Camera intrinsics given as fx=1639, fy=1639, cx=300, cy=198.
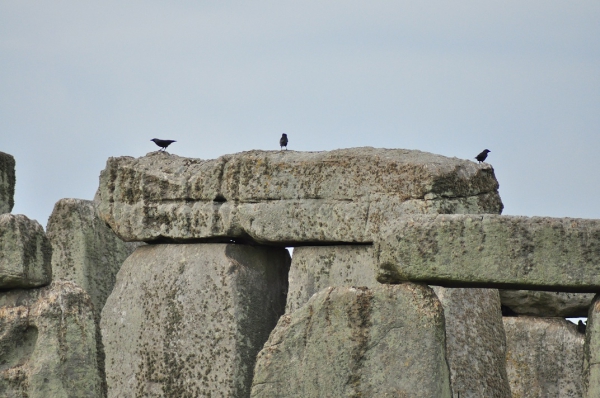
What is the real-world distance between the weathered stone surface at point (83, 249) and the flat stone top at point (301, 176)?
1465mm

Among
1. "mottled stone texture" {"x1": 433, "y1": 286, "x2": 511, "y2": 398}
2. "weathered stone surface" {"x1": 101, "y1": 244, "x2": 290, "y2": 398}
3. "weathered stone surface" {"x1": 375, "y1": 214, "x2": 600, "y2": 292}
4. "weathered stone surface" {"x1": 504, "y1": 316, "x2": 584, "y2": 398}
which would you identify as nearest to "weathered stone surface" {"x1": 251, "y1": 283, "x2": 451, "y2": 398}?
"weathered stone surface" {"x1": 375, "y1": 214, "x2": 600, "y2": 292}

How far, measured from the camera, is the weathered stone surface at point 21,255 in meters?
9.24

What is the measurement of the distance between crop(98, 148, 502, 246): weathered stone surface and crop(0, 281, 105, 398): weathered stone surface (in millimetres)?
3003

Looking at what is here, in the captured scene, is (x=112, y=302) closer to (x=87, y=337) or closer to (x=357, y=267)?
(x=357, y=267)

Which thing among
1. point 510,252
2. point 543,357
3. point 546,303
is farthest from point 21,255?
point 543,357

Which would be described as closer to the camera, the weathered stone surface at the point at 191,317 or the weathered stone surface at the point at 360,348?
the weathered stone surface at the point at 360,348

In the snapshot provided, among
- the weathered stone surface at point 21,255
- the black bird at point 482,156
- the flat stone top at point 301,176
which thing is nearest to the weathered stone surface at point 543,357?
the black bird at point 482,156

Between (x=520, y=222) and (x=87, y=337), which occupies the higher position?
(x=520, y=222)

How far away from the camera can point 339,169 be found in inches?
463

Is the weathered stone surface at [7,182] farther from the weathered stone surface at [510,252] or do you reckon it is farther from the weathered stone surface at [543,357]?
the weathered stone surface at [510,252]

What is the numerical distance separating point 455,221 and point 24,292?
2480 millimetres

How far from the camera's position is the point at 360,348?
9336mm

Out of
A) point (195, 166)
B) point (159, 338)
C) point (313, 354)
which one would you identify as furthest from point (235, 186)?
point (313, 354)

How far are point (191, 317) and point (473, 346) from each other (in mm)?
2255
